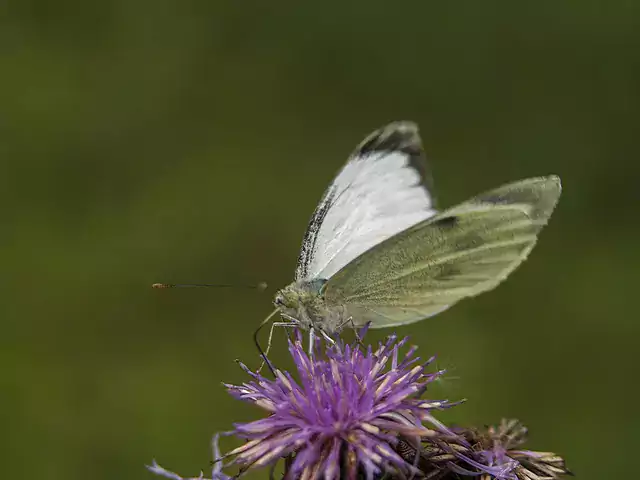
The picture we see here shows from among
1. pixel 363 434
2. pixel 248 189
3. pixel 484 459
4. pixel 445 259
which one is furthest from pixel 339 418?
pixel 248 189

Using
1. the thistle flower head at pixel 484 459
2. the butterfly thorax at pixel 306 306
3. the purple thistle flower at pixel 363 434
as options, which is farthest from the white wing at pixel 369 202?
the thistle flower head at pixel 484 459

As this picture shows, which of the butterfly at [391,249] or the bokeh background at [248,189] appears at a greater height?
the bokeh background at [248,189]

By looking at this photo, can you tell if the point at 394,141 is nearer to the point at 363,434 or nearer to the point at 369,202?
the point at 369,202

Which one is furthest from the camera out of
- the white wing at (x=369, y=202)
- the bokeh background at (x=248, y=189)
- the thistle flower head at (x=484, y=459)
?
the bokeh background at (x=248, y=189)

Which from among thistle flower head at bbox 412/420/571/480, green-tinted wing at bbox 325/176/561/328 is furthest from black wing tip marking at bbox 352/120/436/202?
thistle flower head at bbox 412/420/571/480

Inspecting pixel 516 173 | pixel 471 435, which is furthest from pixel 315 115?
pixel 471 435

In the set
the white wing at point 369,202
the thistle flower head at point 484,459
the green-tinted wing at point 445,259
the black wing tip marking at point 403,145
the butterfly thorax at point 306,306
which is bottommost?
the thistle flower head at point 484,459

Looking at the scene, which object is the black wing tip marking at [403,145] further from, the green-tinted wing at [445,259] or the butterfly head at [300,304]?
the butterfly head at [300,304]

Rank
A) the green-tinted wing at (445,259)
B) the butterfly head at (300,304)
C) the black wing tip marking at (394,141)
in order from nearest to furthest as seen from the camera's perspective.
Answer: the butterfly head at (300,304)
the green-tinted wing at (445,259)
the black wing tip marking at (394,141)
